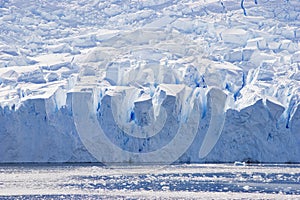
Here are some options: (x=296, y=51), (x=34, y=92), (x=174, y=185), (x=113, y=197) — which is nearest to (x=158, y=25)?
(x=296, y=51)

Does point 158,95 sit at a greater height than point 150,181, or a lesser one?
greater

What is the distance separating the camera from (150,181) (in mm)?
31031

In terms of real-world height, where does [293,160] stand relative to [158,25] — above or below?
below

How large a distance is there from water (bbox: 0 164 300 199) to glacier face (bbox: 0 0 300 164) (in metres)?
0.90

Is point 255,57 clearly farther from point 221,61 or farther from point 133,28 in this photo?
point 133,28

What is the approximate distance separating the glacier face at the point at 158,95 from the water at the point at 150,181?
897 mm

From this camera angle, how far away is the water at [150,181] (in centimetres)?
2602

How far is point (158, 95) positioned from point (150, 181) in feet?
27.4

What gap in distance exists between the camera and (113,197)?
25.1 m

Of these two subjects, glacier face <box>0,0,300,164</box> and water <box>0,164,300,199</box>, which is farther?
glacier face <box>0,0,300,164</box>

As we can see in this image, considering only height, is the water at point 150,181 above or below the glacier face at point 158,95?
below

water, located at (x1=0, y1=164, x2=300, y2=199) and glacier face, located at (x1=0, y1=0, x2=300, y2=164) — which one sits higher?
glacier face, located at (x1=0, y1=0, x2=300, y2=164)

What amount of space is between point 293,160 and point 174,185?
1011 cm

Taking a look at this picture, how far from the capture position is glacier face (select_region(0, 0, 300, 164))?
36.9 meters
